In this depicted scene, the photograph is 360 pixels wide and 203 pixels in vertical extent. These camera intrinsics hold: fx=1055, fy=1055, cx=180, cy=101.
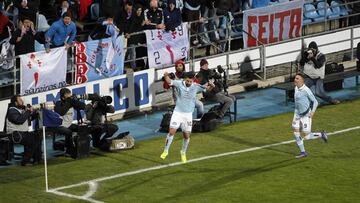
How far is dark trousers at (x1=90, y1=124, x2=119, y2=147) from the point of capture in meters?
25.6

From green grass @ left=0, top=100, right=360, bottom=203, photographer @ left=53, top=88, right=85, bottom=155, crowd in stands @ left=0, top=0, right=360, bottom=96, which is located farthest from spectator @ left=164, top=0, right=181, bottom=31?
photographer @ left=53, top=88, right=85, bottom=155

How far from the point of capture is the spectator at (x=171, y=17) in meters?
30.7

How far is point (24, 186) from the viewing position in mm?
22891

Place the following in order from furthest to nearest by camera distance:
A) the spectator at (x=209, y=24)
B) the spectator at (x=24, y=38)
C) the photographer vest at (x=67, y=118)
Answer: the spectator at (x=209, y=24) → the spectator at (x=24, y=38) → the photographer vest at (x=67, y=118)

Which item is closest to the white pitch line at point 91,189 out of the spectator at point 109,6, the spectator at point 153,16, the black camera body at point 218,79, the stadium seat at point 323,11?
the black camera body at point 218,79

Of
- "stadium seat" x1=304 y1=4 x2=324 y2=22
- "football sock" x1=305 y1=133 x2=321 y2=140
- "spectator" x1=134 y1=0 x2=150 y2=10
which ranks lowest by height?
"football sock" x1=305 y1=133 x2=321 y2=140

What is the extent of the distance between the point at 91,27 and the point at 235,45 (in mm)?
4882

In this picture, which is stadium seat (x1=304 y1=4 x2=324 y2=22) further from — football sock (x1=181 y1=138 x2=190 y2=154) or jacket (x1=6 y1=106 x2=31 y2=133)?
jacket (x1=6 y1=106 x2=31 y2=133)

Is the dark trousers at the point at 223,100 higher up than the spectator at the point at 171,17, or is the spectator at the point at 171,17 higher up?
the spectator at the point at 171,17

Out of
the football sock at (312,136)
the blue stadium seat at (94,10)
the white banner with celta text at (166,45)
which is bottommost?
the football sock at (312,136)

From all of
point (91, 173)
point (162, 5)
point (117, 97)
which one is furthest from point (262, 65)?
point (91, 173)

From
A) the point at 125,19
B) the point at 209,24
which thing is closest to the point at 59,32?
the point at 125,19

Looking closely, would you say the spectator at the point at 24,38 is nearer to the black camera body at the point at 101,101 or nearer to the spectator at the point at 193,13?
the black camera body at the point at 101,101

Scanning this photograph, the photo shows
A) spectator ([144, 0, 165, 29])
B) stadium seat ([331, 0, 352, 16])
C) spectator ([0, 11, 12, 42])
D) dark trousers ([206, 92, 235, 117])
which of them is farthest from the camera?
stadium seat ([331, 0, 352, 16])
